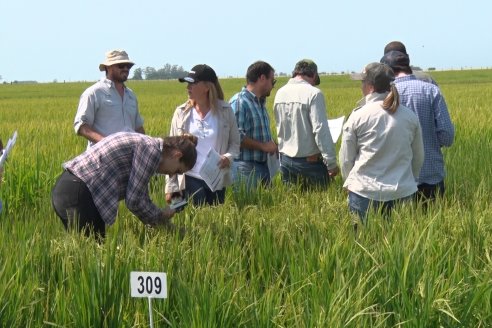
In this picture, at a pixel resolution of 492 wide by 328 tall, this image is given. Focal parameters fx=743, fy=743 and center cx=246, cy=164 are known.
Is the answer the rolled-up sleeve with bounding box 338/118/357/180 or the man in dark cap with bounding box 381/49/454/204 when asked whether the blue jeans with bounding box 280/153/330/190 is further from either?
the rolled-up sleeve with bounding box 338/118/357/180

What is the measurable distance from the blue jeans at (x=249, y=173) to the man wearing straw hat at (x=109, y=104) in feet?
2.79

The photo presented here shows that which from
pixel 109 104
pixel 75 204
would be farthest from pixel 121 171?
pixel 109 104

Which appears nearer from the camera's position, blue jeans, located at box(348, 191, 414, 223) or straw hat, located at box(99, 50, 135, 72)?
blue jeans, located at box(348, 191, 414, 223)

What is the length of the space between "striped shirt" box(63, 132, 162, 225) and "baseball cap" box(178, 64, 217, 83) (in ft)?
3.69

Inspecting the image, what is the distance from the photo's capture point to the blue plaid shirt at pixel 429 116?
186 inches

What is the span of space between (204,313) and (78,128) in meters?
3.04

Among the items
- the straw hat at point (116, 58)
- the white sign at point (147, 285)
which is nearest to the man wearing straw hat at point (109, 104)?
the straw hat at point (116, 58)

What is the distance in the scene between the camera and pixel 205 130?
194 inches

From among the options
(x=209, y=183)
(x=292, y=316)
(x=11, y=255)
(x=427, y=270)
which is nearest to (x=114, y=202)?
(x=11, y=255)

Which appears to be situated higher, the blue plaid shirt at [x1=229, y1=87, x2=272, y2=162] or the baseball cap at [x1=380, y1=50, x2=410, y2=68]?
the baseball cap at [x1=380, y1=50, x2=410, y2=68]

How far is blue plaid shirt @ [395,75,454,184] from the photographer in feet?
15.5

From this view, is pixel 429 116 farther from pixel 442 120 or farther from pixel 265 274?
pixel 265 274

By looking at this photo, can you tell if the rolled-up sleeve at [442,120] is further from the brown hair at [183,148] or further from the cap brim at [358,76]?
the brown hair at [183,148]

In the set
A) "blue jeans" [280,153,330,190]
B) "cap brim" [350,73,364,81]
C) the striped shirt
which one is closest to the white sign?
the striped shirt
